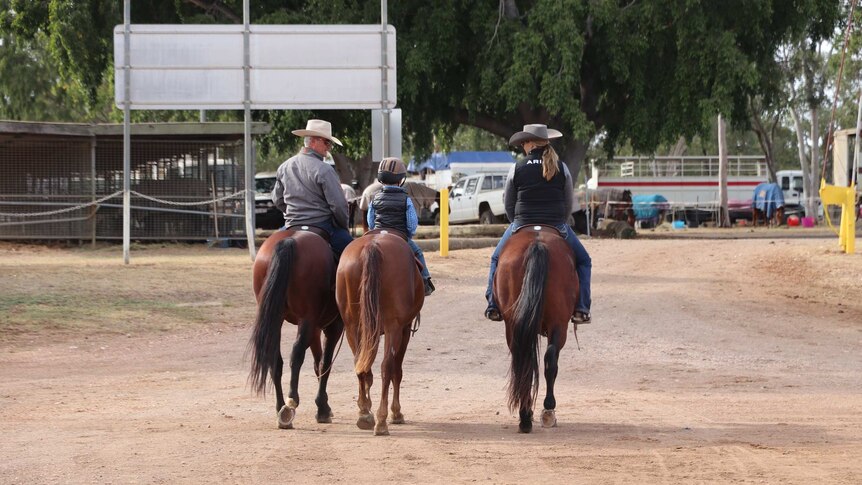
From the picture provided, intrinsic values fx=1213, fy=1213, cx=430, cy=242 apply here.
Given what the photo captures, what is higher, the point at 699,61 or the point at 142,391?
the point at 699,61

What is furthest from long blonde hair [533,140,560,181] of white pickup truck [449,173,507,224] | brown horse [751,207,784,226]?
brown horse [751,207,784,226]

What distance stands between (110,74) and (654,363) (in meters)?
27.3

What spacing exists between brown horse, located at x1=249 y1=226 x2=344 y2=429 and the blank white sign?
503 inches

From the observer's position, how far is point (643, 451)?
307 inches

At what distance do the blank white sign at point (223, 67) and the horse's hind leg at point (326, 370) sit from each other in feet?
41.1

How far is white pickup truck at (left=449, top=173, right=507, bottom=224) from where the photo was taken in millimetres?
39438

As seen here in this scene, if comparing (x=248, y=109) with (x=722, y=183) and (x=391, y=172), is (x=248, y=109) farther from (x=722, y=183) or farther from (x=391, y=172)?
(x=722, y=183)

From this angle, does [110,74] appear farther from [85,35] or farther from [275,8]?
[275,8]

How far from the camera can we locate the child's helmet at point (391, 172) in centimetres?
948

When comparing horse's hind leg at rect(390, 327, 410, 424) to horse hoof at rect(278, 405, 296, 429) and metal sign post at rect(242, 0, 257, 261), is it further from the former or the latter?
metal sign post at rect(242, 0, 257, 261)

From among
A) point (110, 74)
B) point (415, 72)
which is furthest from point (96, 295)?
point (110, 74)

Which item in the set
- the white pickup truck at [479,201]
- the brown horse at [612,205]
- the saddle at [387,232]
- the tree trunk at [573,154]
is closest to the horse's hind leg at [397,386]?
the saddle at [387,232]

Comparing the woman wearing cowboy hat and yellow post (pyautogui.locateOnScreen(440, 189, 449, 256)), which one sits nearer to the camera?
the woman wearing cowboy hat

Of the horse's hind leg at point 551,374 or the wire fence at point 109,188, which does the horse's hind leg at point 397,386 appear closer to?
the horse's hind leg at point 551,374
